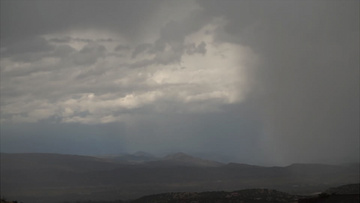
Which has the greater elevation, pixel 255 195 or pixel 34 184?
pixel 34 184

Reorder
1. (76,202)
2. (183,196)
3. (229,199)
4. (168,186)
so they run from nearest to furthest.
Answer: (229,199)
(183,196)
(76,202)
(168,186)

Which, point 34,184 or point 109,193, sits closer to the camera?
point 109,193

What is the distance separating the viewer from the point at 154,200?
9306cm

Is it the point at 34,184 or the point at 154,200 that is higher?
the point at 34,184

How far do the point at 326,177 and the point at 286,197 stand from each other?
364 ft

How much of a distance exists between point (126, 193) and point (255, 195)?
7905 centimetres

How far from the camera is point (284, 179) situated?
632 feet

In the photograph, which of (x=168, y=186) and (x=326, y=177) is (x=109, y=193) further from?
(x=326, y=177)

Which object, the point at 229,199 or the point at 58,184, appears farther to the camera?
the point at 58,184

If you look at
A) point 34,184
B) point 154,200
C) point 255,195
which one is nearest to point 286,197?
point 255,195

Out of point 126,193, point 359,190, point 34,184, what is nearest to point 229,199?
point 359,190

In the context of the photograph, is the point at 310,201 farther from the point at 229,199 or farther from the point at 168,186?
the point at 168,186

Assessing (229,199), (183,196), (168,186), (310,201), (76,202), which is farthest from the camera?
(168,186)

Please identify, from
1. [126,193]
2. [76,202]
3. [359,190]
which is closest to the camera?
[359,190]
